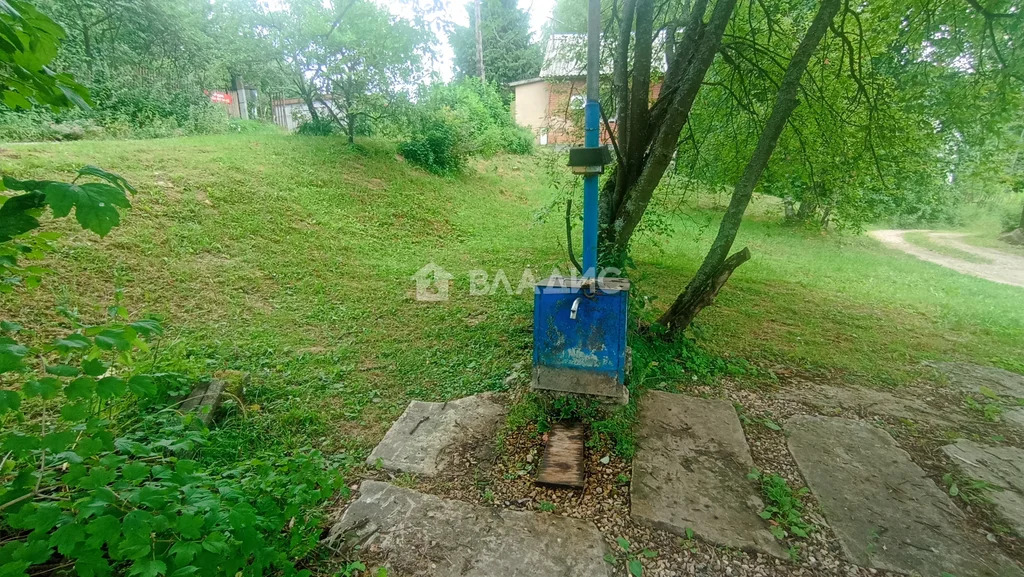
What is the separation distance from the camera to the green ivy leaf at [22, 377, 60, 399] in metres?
1.14

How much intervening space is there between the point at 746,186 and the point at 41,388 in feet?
13.7

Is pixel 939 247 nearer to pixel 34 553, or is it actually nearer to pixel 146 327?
pixel 146 327

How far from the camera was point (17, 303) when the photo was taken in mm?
3426

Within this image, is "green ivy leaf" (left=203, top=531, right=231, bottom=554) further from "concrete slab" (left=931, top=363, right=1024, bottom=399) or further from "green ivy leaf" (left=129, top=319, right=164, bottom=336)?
"concrete slab" (left=931, top=363, right=1024, bottom=399)

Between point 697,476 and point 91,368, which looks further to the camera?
point 697,476

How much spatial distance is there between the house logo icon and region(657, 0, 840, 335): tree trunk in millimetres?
2595

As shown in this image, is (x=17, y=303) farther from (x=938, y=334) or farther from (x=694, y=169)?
(x=938, y=334)

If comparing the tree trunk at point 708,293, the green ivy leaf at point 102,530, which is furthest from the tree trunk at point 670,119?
the green ivy leaf at point 102,530

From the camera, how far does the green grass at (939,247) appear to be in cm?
1077

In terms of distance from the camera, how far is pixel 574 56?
19.0 ft

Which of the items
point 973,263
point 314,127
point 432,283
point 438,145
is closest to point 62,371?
point 432,283

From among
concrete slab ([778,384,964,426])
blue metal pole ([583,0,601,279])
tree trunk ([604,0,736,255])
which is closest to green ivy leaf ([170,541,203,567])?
blue metal pole ([583,0,601,279])

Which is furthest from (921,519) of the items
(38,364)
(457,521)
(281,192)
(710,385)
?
(281,192)

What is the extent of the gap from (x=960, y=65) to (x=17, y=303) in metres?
8.65
